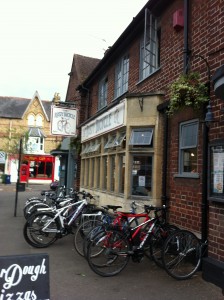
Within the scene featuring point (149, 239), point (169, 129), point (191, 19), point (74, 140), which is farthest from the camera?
point (74, 140)

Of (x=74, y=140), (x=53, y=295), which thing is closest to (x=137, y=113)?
(x=53, y=295)

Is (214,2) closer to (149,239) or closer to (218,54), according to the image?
(218,54)

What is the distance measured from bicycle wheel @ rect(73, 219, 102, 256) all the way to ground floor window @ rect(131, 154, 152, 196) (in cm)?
148

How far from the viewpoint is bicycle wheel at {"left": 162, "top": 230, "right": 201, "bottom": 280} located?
5.90m

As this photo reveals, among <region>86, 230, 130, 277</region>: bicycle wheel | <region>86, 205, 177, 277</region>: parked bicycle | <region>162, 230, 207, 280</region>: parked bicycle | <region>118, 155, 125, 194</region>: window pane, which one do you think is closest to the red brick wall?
<region>162, 230, 207, 280</region>: parked bicycle

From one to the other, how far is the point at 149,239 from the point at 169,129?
2.74 m

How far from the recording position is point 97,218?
8164mm

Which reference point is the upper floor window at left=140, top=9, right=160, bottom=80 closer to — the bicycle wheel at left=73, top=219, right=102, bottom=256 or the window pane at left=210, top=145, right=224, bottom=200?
the window pane at left=210, top=145, right=224, bottom=200

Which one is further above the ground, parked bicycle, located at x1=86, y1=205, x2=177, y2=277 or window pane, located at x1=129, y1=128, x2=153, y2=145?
window pane, located at x1=129, y1=128, x2=153, y2=145

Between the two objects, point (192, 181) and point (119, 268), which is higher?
point (192, 181)

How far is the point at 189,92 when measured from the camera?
6332mm

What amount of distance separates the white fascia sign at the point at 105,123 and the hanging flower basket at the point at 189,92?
2733mm

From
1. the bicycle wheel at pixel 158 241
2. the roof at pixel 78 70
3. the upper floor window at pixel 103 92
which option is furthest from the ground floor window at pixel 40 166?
the bicycle wheel at pixel 158 241

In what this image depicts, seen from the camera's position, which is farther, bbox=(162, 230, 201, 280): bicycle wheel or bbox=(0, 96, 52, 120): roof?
bbox=(0, 96, 52, 120): roof
